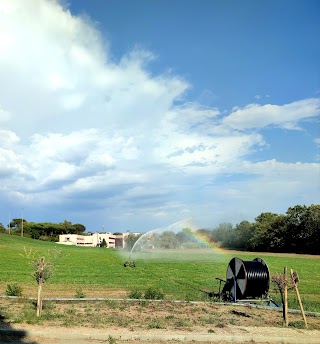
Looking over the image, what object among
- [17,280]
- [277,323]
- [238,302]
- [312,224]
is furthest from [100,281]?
[312,224]

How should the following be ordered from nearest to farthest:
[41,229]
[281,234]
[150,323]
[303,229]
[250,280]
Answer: [150,323] → [250,280] → [303,229] → [281,234] → [41,229]

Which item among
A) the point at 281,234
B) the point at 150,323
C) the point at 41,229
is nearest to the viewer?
the point at 150,323

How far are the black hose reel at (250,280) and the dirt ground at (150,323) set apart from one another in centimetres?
104

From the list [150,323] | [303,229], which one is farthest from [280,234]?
[150,323]

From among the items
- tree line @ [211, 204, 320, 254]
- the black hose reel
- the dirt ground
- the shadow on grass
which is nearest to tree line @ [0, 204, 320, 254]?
tree line @ [211, 204, 320, 254]

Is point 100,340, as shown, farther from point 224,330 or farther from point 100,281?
point 100,281

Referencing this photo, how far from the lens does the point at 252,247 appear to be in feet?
338

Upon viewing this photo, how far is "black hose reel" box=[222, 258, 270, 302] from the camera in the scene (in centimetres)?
1777

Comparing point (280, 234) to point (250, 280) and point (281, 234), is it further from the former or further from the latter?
point (250, 280)

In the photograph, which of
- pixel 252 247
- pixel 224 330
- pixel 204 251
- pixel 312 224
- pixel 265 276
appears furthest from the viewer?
pixel 252 247

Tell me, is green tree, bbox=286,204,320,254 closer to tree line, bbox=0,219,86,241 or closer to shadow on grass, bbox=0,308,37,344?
tree line, bbox=0,219,86,241

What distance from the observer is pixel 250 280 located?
1773 centimetres

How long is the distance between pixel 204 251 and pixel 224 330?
7028cm

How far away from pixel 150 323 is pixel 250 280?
6.28 meters
